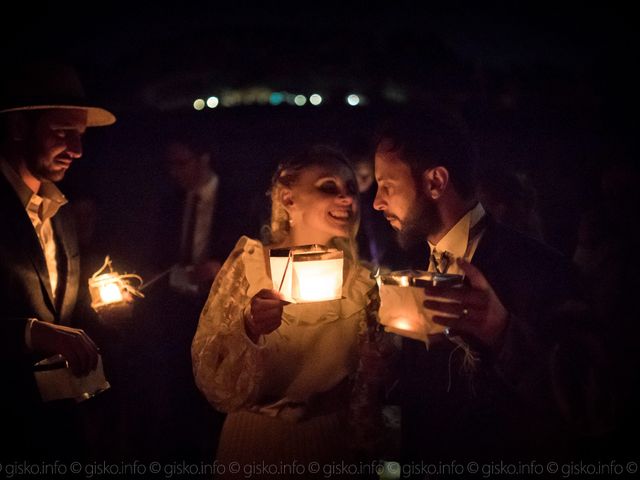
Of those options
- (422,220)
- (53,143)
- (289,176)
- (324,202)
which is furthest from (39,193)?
(422,220)

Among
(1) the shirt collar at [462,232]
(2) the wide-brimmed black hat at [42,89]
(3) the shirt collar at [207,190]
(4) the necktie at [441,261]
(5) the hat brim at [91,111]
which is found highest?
(2) the wide-brimmed black hat at [42,89]

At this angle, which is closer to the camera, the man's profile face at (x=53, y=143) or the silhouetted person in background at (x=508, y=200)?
the man's profile face at (x=53, y=143)

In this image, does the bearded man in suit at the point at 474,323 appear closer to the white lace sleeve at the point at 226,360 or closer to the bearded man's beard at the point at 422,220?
the bearded man's beard at the point at 422,220

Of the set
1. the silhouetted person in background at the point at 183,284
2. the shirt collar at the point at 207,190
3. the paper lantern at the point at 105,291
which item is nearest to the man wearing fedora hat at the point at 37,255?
the paper lantern at the point at 105,291

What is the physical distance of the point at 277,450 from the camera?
312 cm

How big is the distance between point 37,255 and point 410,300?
6.66ft

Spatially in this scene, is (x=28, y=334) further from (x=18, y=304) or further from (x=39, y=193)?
(x=39, y=193)

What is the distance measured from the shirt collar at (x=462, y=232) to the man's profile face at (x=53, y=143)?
221 cm

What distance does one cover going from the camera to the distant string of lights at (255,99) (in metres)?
6.52

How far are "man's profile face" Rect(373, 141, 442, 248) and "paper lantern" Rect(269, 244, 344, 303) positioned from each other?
1.36 ft

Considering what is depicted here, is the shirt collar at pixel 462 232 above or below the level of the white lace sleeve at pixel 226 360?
above

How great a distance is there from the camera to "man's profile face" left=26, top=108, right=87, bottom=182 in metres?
3.25

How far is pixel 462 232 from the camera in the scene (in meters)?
2.98

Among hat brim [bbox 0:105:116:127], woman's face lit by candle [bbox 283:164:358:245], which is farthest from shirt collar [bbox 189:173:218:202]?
woman's face lit by candle [bbox 283:164:358:245]
